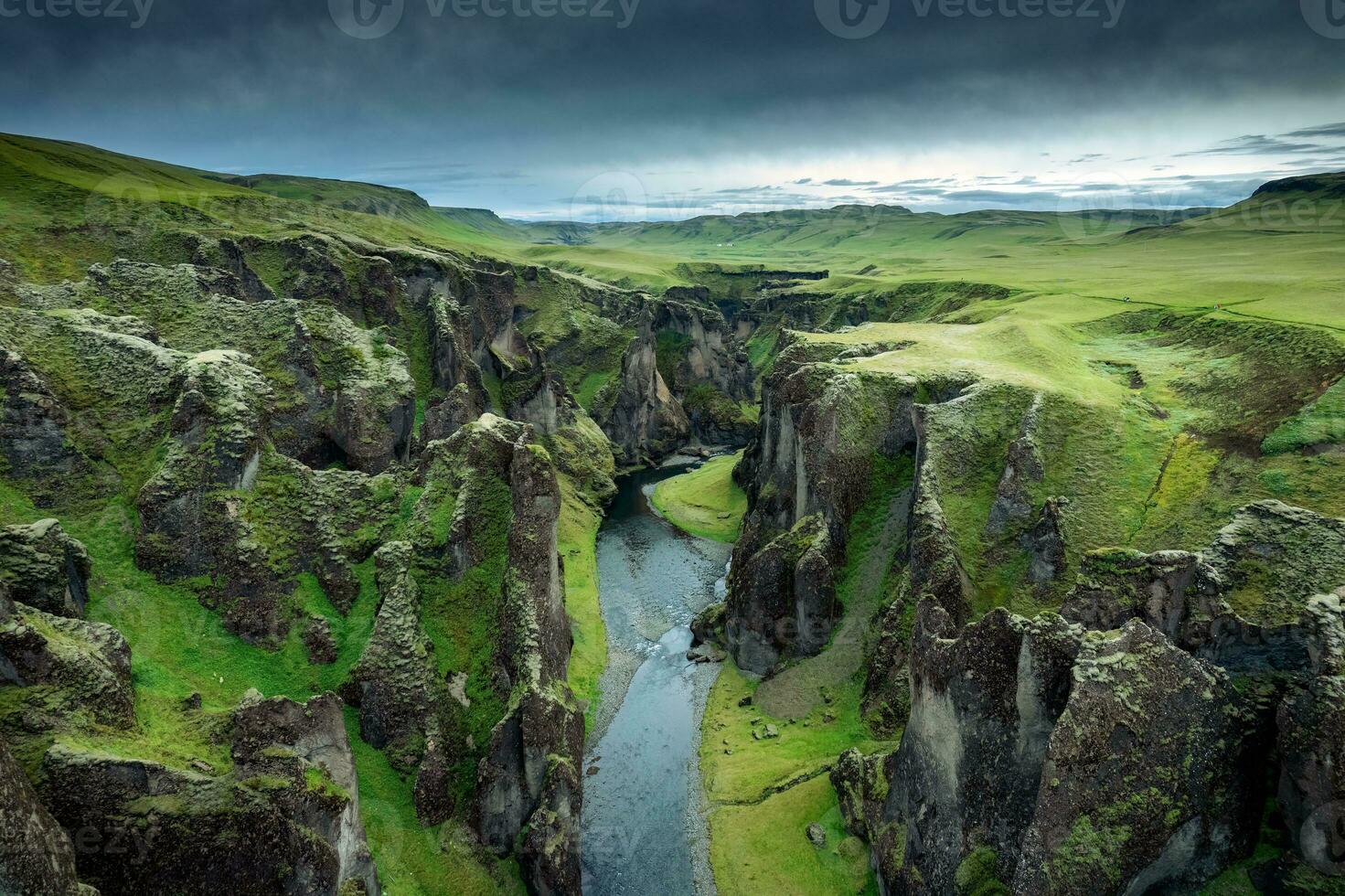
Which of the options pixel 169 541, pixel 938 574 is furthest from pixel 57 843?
pixel 938 574

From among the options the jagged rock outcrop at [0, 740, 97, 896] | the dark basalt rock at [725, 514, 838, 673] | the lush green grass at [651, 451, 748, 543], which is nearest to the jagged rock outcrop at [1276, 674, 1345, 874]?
the dark basalt rock at [725, 514, 838, 673]

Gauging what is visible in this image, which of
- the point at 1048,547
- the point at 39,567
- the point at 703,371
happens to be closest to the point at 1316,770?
the point at 1048,547

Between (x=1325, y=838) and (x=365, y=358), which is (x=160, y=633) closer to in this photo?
(x=365, y=358)

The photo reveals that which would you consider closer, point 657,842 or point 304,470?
point 657,842

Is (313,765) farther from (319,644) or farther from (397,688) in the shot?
(319,644)

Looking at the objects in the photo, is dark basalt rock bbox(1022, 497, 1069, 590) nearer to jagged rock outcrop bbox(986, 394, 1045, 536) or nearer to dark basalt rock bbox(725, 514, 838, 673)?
jagged rock outcrop bbox(986, 394, 1045, 536)

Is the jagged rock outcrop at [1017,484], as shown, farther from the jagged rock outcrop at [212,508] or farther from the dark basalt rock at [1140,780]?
the jagged rock outcrop at [212,508]
